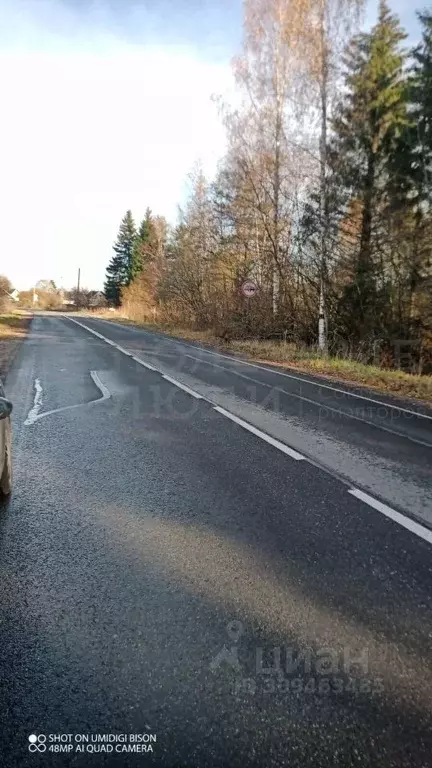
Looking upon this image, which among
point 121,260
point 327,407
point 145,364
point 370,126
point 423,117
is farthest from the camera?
point 121,260

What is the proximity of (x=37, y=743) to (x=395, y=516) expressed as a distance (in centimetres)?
330

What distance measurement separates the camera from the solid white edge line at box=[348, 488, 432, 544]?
4.03 m

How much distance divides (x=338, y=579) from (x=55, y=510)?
2387 millimetres

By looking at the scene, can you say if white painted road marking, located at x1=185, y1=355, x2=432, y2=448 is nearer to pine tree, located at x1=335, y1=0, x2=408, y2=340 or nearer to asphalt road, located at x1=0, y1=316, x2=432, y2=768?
asphalt road, located at x1=0, y1=316, x2=432, y2=768

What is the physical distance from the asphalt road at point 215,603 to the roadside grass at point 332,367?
659 cm

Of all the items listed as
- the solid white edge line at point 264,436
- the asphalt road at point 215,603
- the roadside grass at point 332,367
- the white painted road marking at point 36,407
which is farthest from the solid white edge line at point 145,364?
the asphalt road at point 215,603

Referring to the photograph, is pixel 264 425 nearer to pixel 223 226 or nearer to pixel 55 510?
pixel 55 510

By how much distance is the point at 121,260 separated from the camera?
77.9m

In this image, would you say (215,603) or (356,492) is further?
(356,492)

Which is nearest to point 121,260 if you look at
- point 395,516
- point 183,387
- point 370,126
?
point 370,126

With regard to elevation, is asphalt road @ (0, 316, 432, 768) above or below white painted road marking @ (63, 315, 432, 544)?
below

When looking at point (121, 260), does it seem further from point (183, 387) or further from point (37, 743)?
point (37, 743)

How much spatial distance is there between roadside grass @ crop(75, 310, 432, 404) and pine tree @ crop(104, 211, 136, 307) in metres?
54.9

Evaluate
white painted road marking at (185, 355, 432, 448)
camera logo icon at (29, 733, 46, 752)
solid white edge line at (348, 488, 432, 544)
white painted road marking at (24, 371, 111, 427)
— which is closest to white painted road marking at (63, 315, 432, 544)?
solid white edge line at (348, 488, 432, 544)
